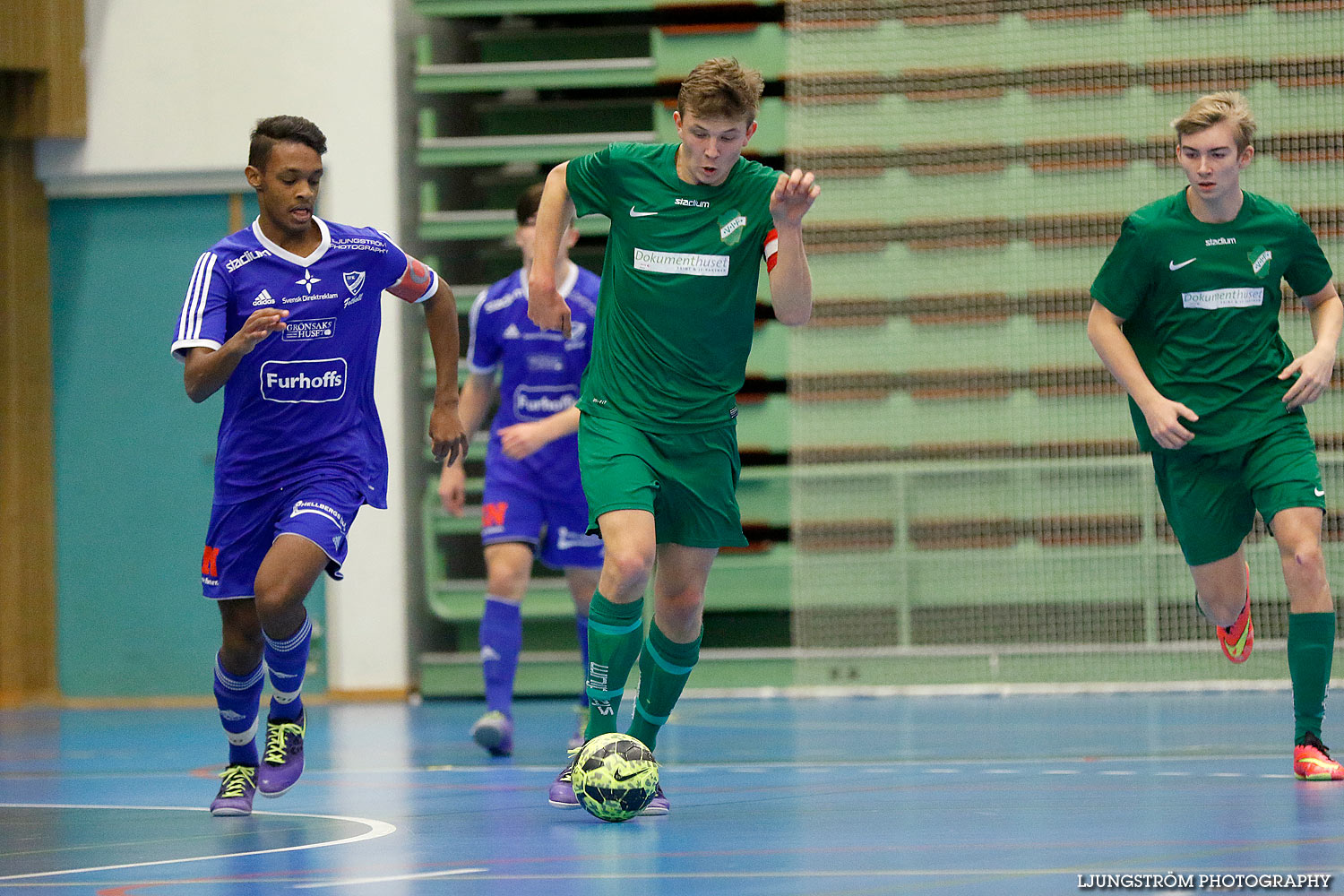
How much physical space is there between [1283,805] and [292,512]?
287cm

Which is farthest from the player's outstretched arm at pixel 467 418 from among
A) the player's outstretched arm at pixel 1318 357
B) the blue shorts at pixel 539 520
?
the player's outstretched arm at pixel 1318 357

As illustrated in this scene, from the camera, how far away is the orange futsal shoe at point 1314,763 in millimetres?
5184

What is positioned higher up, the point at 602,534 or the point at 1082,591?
the point at 602,534

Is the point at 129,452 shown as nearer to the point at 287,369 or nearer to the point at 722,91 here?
the point at 287,369

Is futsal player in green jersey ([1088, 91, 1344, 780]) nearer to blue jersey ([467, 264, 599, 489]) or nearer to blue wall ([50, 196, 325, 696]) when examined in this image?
blue jersey ([467, 264, 599, 489])

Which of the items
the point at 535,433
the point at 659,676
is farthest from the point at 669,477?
the point at 535,433

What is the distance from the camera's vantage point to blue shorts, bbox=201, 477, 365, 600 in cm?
504

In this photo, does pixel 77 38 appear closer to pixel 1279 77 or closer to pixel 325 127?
pixel 325 127

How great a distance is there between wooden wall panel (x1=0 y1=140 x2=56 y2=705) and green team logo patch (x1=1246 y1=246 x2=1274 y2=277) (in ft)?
27.0

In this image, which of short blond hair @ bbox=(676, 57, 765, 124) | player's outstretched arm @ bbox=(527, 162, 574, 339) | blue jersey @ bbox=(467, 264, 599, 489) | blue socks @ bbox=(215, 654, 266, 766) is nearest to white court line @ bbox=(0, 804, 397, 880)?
blue socks @ bbox=(215, 654, 266, 766)

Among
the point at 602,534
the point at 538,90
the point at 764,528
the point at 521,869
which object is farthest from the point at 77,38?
the point at 521,869

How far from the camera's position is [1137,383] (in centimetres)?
555

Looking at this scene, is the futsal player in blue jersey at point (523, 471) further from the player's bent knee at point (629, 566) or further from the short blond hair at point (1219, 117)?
the short blond hair at point (1219, 117)

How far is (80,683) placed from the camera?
11.2m
